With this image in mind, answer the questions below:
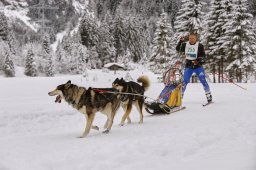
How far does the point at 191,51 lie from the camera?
11.6 meters

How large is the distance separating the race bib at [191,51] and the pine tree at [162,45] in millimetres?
31767

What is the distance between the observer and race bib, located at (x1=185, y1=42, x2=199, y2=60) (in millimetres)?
11484

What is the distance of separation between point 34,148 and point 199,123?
3878 millimetres

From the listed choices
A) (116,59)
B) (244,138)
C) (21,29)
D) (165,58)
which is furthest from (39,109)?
(21,29)

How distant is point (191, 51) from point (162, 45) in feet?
109

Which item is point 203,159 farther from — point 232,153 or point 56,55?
point 56,55

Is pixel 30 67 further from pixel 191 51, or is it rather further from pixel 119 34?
pixel 191 51

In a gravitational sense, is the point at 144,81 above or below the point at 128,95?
above

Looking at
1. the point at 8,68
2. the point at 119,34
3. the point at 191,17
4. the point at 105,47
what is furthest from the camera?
the point at 119,34

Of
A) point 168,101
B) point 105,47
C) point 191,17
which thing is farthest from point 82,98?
point 105,47

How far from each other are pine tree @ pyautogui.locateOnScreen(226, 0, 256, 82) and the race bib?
2413 centimetres

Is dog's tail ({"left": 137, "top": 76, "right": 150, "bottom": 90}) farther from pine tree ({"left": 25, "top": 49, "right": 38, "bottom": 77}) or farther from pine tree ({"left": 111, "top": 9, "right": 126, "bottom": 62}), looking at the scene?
pine tree ({"left": 111, "top": 9, "right": 126, "bottom": 62})

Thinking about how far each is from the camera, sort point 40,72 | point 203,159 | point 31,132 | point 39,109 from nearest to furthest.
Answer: point 203,159, point 31,132, point 39,109, point 40,72

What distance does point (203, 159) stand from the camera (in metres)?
5.15
